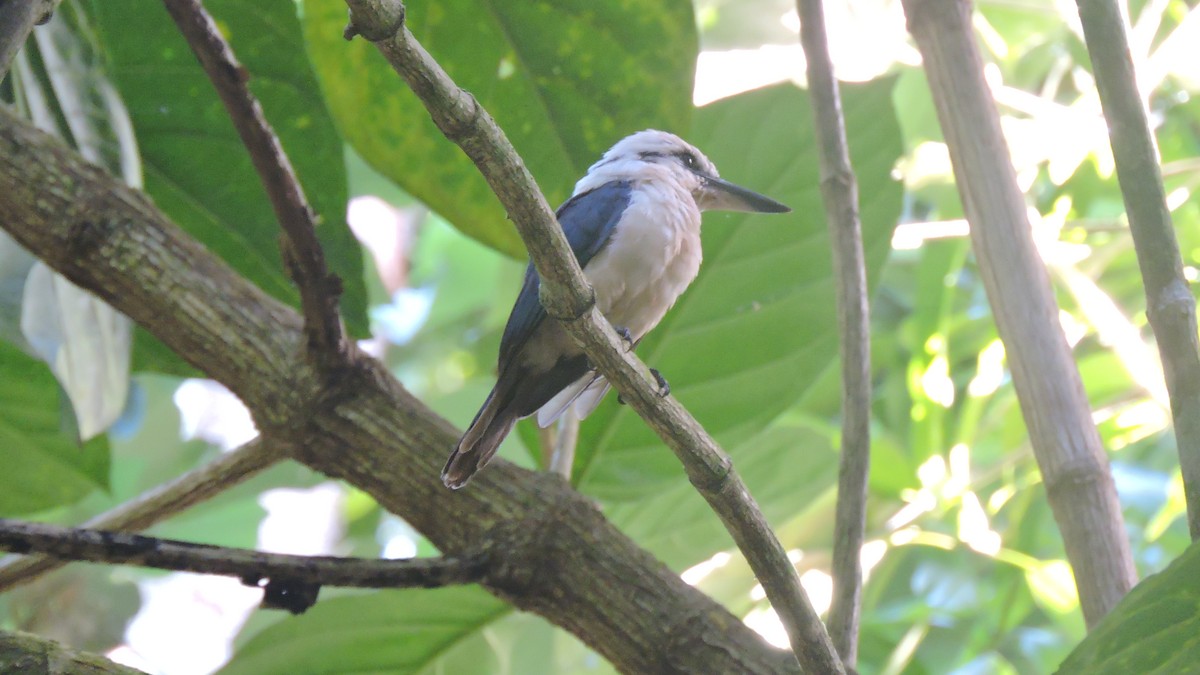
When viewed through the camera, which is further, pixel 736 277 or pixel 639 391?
pixel 736 277

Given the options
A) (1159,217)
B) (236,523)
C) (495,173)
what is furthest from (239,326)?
(236,523)

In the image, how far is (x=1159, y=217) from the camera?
3.56 ft

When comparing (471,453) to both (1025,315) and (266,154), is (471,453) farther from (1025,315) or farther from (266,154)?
(1025,315)

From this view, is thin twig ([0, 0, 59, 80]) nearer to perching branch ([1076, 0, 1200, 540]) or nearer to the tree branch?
the tree branch

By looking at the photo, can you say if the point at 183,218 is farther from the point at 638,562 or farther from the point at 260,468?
the point at 638,562

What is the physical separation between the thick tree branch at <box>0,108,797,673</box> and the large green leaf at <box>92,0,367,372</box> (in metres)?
0.32

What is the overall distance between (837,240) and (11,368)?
141 cm

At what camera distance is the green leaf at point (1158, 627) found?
3.11 feet

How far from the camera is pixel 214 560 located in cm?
126

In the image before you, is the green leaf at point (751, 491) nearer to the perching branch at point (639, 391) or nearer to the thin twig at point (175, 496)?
the thin twig at point (175, 496)

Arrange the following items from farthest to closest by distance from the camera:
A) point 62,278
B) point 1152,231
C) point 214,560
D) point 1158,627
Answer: point 62,278
point 214,560
point 1152,231
point 1158,627

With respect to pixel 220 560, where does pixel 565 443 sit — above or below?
above

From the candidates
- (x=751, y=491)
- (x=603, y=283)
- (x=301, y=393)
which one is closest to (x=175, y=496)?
(x=301, y=393)

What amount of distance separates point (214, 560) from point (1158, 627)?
0.95 metres
